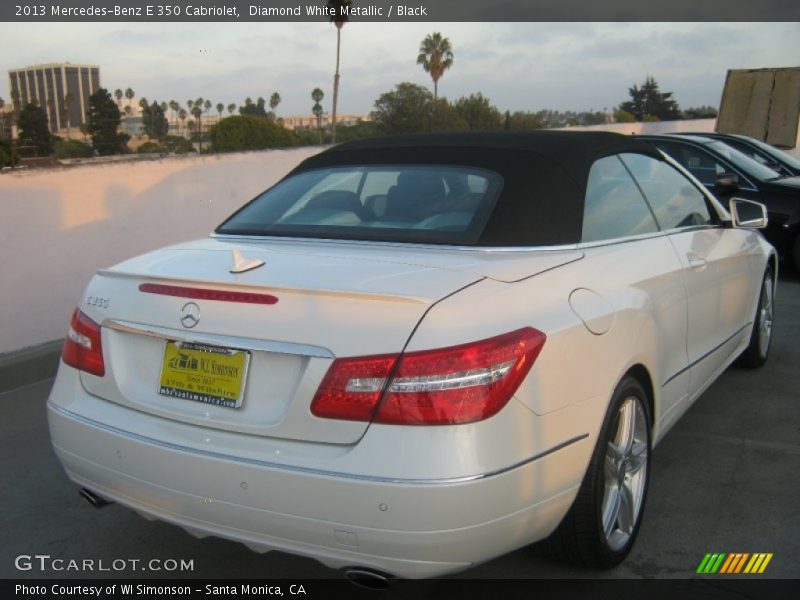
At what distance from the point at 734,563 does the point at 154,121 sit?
7.90m

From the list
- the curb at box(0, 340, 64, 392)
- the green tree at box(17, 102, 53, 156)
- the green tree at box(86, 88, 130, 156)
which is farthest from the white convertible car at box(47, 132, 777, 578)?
the green tree at box(86, 88, 130, 156)

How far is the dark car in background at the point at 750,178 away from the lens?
9.21 metres

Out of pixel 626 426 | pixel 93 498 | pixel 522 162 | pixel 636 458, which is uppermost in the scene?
pixel 522 162

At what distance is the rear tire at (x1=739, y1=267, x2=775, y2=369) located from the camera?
5.46m

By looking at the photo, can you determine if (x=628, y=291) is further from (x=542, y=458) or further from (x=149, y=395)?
(x=149, y=395)

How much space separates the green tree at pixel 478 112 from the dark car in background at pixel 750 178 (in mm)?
28122

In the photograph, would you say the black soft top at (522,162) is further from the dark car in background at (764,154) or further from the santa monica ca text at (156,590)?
the dark car in background at (764,154)

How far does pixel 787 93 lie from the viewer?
1797 cm

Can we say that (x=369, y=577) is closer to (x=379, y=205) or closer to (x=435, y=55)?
(x=379, y=205)

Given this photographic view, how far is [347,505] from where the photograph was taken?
7.83 ft

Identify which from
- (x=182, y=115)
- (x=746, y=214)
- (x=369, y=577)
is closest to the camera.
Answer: (x=369, y=577)

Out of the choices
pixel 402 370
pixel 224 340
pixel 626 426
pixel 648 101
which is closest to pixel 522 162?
pixel 626 426

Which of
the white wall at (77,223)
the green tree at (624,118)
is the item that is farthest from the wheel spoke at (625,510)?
the green tree at (624,118)

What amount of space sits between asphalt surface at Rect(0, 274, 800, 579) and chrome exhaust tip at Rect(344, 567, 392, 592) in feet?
2.33
